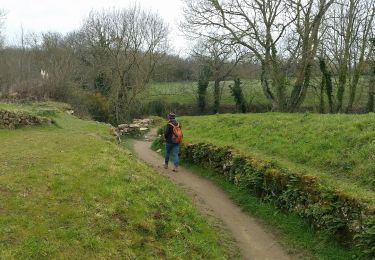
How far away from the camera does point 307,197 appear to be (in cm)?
1020

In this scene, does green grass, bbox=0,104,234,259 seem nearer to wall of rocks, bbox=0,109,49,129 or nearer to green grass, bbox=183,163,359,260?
green grass, bbox=183,163,359,260

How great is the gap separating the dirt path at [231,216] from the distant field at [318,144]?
208cm

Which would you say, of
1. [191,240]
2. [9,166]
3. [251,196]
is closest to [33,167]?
[9,166]

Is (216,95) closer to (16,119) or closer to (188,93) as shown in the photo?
(188,93)

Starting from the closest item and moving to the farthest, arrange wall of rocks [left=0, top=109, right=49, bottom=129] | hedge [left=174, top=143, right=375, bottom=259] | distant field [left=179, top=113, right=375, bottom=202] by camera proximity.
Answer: hedge [left=174, top=143, right=375, bottom=259] < distant field [left=179, top=113, right=375, bottom=202] < wall of rocks [left=0, top=109, right=49, bottom=129]

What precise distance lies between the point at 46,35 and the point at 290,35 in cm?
3984

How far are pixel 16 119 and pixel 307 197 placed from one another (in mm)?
Answer: 14515

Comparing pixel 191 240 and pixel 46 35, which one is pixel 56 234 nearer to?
pixel 191 240

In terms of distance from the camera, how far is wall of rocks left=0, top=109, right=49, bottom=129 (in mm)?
18312

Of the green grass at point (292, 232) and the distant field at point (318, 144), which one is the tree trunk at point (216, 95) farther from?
the green grass at point (292, 232)

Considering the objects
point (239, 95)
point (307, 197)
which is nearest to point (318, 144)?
point (307, 197)

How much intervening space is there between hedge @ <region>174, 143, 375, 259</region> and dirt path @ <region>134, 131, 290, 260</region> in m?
0.87

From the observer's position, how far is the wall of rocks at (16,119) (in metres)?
18.3

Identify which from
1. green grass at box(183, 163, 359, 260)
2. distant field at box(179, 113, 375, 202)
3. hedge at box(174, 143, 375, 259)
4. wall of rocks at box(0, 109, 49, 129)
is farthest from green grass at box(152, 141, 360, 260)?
wall of rocks at box(0, 109, 49, 129)
